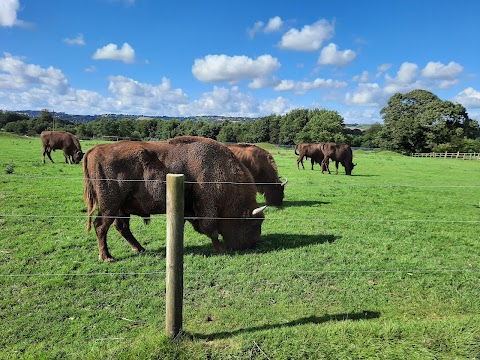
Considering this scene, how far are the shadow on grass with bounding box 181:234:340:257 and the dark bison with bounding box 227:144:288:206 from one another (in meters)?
3.07

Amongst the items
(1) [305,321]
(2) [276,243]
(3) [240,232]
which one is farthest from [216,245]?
(1) [305,321]

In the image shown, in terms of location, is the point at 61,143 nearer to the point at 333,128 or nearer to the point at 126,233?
the point at 126,233

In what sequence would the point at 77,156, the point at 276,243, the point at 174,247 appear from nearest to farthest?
the point at 174,247 → the point at 276,243 → the point at 77,156

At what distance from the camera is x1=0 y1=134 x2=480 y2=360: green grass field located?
376 centimetres

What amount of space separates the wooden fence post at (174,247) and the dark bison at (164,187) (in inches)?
108

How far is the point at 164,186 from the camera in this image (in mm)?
6766

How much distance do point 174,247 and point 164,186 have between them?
3.36 metres

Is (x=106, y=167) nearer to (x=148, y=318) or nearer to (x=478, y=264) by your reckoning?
(x=148, y=318)

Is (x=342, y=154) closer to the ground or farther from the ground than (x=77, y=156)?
farther from the ground

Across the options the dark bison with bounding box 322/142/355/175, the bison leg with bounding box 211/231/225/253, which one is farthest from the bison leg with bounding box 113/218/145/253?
the dark bison with bounding box 322/142/355/175

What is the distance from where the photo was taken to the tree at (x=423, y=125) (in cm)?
5725

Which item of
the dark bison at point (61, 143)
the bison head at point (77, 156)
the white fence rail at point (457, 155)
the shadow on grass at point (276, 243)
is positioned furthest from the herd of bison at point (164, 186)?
A: the white fence rail at point (457, 155)

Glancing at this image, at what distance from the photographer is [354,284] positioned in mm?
5570

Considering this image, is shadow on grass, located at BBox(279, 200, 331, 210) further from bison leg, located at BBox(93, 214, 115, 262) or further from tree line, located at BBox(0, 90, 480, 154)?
tree line, located at BBox(0, 90, 480, 154)
